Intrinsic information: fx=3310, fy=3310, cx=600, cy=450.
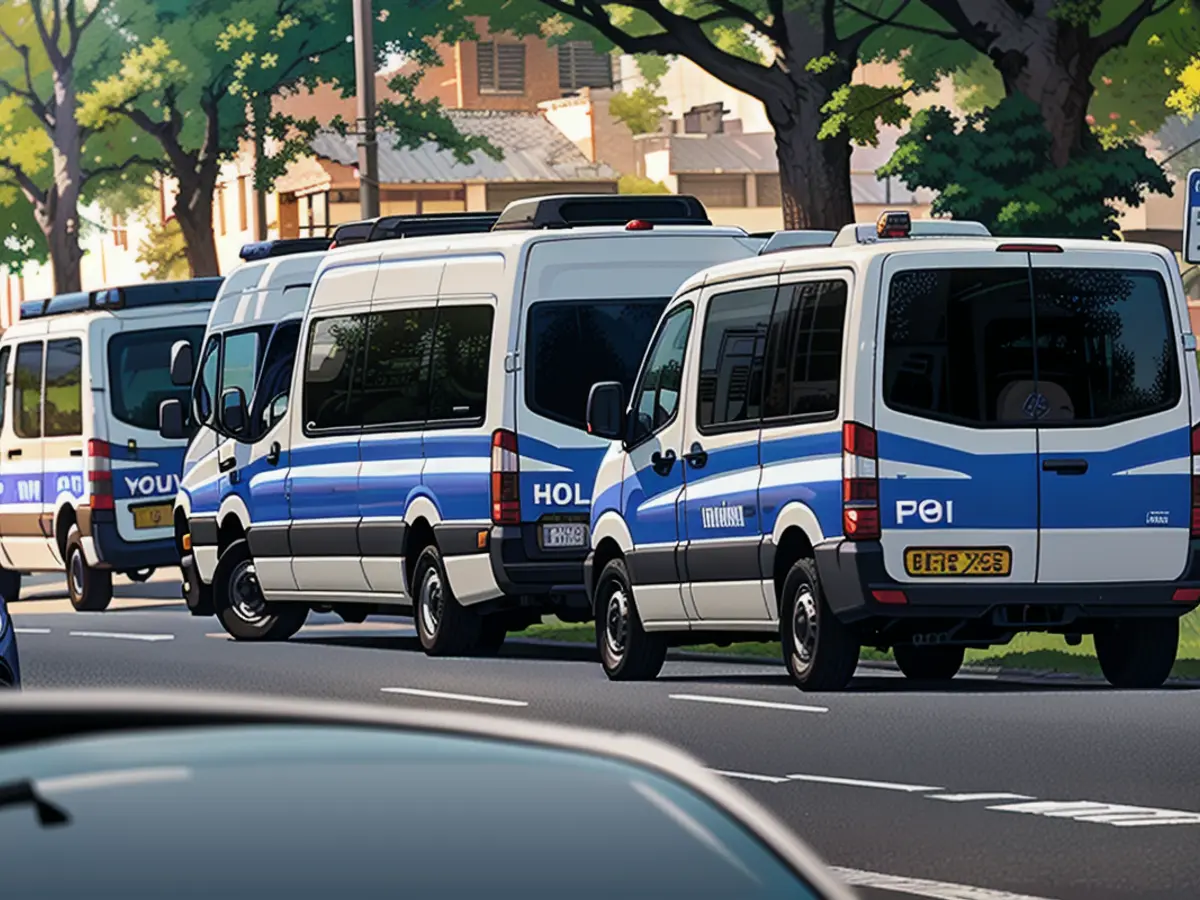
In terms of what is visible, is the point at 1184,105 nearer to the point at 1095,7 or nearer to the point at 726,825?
the point at 1095,7

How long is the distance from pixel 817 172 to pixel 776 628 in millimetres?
→ 20291

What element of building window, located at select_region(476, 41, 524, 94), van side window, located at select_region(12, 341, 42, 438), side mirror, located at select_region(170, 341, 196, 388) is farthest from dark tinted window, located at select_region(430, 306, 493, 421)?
building window, located at select_region(476, 41, 524, 94)

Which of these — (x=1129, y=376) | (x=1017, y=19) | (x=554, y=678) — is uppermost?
(x=1017, y=19)

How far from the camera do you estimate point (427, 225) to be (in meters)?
22.0

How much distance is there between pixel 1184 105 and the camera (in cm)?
4122

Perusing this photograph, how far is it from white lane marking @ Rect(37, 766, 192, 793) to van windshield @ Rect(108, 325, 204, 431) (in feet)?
82.3

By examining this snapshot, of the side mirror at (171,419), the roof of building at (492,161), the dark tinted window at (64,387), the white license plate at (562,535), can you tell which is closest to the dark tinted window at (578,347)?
the white license plate at (562,535)

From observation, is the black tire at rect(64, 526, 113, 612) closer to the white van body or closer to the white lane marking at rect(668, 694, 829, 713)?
the white van body

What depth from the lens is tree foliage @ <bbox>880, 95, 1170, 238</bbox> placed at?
1344 inches

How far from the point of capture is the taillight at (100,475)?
91.1 feet

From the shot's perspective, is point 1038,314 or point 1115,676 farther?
point 1115,676

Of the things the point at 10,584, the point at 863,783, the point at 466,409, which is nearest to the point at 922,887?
the point at 863,783

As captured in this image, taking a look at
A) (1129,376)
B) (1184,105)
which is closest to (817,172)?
(1184,105)

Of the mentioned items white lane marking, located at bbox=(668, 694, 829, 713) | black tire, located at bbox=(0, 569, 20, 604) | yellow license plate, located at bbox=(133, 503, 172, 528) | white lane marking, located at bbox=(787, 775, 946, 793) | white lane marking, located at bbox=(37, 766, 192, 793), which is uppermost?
A: white lane marking, located at bbox=(37, 766, 192, 793)
